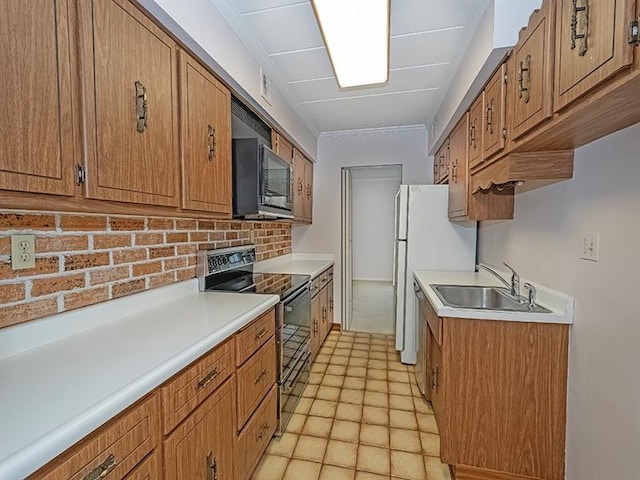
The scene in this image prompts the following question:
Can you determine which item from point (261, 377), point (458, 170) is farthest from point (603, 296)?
point (261, 377)

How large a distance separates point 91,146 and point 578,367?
2130 mm

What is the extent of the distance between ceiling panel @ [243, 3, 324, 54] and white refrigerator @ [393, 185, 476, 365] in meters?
1.52

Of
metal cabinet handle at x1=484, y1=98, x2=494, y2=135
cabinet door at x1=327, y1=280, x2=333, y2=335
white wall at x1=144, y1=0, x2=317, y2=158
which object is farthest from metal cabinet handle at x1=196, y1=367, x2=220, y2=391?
cabinet door at x1=327, y1=280, x2=333, y2=335

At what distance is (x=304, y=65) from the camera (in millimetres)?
2281

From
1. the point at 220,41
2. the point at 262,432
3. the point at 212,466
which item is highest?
the point at 220,41

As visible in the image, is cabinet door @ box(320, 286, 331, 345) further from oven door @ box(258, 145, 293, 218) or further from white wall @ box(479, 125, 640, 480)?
white wall @ box(479, 125, 640, 480)

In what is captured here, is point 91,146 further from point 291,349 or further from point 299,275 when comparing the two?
point 299,275

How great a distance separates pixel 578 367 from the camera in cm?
146

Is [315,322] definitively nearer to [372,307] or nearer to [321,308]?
[321,308]

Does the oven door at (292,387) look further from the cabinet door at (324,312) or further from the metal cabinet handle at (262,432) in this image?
the cabinet door at (324,312)

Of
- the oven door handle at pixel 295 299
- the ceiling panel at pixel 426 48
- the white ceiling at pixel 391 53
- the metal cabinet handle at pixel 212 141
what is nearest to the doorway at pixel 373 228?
the white ceiling at pixel 391 53

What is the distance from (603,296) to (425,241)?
1663mm

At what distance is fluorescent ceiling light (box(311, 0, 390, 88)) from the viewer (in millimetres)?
1424

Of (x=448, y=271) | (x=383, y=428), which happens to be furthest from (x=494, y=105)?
(x=383, y=428)
